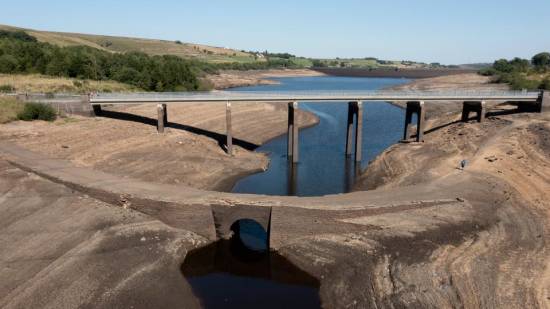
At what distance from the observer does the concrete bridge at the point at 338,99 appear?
5166 centimetres

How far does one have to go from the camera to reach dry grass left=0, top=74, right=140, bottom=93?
2510 inches

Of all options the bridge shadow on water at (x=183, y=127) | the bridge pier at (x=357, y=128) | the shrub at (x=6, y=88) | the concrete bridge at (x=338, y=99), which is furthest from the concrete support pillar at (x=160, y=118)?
the shrub at (x=6, y=88)

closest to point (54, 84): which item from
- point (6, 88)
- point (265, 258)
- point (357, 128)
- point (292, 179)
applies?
point (6, 88)

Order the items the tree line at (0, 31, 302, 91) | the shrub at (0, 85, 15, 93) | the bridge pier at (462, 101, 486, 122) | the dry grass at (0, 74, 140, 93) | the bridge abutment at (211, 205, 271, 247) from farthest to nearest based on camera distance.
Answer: the tree line at (0, 31, 302, 91) → the dry grass at (0, 74, 140, 93) → the shrub at (0, 85, 15, 93) → the bridge pier at (462, 101, 486, 122) → the bridge abutment at (211, 205, 271, 247)

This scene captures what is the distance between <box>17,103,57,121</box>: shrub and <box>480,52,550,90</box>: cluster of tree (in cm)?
8267

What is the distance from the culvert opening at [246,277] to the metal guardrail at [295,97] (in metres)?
25.1

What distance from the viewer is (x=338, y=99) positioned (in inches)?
2122

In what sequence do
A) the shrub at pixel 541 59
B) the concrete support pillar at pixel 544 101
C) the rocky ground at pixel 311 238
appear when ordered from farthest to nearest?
the shrub at pixel 541 59
the concrete support pillar at pixel 544 101
the rocky ground at pixel 311 238

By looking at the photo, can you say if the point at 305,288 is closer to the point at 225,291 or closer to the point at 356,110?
the point at 225,291

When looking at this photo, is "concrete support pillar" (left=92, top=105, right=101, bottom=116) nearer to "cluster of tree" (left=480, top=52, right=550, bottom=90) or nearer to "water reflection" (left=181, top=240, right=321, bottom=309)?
"water reflection" (left=181, top=240, right=321, bottom=309)

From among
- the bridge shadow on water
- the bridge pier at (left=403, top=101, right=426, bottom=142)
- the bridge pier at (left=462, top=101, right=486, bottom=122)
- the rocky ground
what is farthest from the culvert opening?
the bridge pier at (left=462, top=101, right=486, bottom=122)

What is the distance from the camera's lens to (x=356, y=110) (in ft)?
181

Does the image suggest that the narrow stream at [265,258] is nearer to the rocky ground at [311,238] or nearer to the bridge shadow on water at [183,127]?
the rocky ground at [311,238]

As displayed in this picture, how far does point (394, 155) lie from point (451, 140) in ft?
25.6
